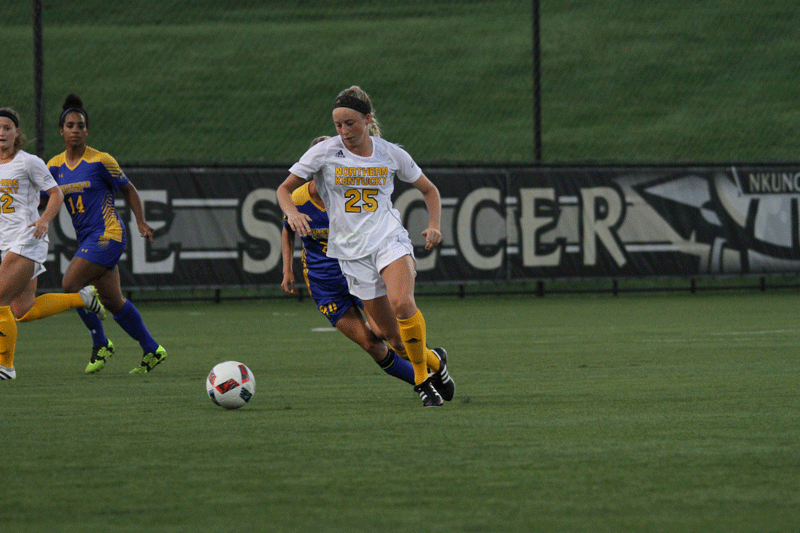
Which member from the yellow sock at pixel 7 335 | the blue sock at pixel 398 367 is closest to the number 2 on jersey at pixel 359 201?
the blue sock at pixel 398 367

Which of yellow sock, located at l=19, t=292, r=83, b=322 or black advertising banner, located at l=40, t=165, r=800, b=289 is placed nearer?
yellow sock, located at l=19, t=292, r=83, b=322

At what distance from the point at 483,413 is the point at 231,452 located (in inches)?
70.4

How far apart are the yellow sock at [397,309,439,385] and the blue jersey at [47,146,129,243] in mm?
3499

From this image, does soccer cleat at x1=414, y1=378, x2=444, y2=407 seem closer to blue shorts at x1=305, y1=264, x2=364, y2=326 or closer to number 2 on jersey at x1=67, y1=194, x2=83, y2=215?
blue shorts at x1=305, y1=264, x2=364, y2=326

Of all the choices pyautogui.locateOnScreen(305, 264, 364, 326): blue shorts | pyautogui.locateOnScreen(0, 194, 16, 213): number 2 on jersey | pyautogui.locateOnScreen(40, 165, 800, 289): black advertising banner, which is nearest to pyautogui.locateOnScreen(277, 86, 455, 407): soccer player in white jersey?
pyautogui.locateOnScreen(305, 264, 364, 326): blue shorts

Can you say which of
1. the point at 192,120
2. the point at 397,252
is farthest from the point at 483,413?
the point at 192,120

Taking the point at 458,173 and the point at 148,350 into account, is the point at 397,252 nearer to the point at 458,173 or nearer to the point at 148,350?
the point at 148,350

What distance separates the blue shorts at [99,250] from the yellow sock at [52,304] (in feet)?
1.18

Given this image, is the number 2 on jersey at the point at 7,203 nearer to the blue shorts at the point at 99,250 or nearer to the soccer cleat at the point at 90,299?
the blue shorts at the point at 99,250

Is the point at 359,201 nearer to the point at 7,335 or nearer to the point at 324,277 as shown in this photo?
the point at 324,277

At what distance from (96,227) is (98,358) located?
1062 millimetres

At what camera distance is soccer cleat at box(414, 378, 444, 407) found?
7.16m

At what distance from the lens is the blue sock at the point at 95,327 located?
9.88 meters

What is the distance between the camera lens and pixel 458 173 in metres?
18.7
